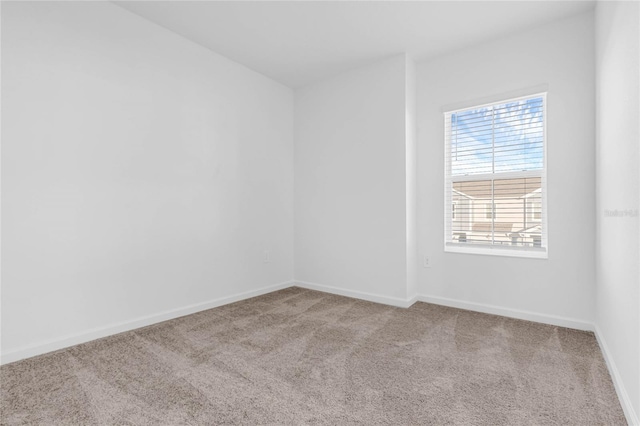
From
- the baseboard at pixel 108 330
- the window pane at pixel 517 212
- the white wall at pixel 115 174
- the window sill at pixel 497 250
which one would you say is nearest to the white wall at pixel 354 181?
the window sill at pixel 497 250

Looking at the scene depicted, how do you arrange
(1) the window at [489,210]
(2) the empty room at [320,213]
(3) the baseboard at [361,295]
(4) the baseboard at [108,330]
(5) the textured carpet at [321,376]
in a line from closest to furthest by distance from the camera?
(5) the textured carpet at [321,376], (2) the empty room at [320,213], (4) the baseboard at [108,330], (1) the window at [489,210], (3) the baseboard at [361,295]

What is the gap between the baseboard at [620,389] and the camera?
138 centimetres

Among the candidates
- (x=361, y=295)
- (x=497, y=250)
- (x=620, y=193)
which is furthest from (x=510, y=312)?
(x=620, y=193)

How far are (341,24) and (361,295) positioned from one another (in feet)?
8.89

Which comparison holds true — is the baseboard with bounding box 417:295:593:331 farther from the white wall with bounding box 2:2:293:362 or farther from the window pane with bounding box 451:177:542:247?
the white wall with bounding box 2:2:293:362

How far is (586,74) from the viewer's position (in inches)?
100.0

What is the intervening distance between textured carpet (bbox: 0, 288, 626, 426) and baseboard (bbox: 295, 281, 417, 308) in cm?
46

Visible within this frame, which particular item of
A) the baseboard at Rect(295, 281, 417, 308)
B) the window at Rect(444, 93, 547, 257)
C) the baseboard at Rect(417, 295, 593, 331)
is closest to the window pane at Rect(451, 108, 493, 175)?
the window at Rect(444, 93, 547, 257)

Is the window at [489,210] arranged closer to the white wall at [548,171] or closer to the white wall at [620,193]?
the white wall at [548,171]

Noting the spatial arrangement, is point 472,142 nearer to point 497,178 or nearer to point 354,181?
point 497,178

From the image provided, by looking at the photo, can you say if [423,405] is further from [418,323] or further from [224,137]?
[224,137]

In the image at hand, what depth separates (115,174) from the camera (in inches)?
98.0

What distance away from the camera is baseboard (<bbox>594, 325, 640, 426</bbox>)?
138 centimetres

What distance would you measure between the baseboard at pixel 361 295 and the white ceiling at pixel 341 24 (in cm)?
255
